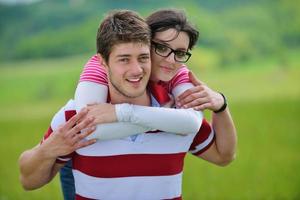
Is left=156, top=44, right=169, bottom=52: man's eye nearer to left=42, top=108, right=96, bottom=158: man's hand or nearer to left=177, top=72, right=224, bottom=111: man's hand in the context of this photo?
left=177, top=72, right=224, bottom=111: man's hand

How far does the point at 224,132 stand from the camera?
68.8 inches

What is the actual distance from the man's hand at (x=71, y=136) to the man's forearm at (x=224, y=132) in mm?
413

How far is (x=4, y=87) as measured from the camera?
7363 mm

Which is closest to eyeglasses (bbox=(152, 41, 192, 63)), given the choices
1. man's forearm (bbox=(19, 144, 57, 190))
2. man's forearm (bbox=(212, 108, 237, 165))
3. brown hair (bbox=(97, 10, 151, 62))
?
brown hair (bbox=(97, 10, 151, 62))

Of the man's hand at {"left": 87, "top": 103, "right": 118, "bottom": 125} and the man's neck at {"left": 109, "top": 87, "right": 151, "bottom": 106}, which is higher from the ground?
the man's neck at {"left": 109, "top": 87, "right": 151, "bottom": 106}

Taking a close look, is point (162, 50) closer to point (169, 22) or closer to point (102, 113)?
point (169, 22)

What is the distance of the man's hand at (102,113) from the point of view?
5.11 feet

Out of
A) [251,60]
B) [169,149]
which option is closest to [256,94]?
[251,60]

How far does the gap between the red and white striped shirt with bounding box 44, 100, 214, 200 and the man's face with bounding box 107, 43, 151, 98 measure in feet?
0.51

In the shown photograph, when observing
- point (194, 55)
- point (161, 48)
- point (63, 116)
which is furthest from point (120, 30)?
point (194, 55)

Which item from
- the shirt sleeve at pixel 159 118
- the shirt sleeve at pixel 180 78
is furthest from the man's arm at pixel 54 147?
the shirt sleeve at pixel 180 78

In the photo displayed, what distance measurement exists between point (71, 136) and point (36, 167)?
16 centimetres

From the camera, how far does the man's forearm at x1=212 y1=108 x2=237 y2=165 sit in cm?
174

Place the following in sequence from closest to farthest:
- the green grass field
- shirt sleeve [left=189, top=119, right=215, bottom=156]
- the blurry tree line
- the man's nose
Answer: the man's nose, shirt sleeve [left=189, top=119, right=215, bottom=156], the green grass field, the blurry tree line
